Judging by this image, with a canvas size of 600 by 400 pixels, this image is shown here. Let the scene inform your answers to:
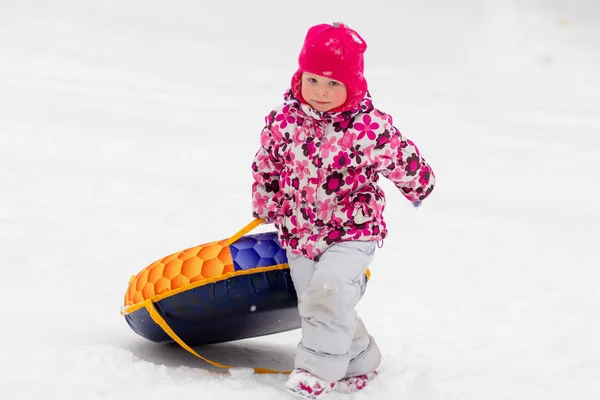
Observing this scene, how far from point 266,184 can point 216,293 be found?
0.36 metres

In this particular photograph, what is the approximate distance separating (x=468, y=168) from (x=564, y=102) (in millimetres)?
3904

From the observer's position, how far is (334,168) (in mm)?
2207

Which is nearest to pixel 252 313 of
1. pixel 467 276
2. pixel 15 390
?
pixel 15 390

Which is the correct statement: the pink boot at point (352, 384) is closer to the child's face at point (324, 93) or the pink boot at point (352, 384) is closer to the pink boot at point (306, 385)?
the pink boot at point (306, 385)

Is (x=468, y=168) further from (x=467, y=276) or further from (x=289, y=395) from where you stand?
(x=289, y=395)

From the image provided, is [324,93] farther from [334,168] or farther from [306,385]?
[306,385]

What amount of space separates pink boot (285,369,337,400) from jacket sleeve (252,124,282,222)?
20.2 inches

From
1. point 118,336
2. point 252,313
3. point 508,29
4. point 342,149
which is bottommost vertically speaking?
point 118,336

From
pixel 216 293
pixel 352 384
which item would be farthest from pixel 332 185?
pixel 352 384

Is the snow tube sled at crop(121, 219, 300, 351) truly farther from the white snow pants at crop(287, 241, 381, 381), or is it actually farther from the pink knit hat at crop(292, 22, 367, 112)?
the pink knit hat at crop(292, 22, 367, 112)

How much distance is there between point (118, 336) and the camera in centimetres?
265

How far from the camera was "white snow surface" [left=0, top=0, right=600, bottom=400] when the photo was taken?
2457 millimetres

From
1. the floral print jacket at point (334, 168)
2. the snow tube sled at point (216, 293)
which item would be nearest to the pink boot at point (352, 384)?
the snow tube sled at point (216, 293)

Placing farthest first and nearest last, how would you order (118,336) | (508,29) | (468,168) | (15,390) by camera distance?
(508,29), (468,168), (118,336), (15,390)
